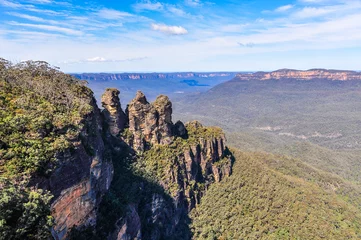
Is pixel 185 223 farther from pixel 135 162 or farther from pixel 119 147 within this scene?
pixel 119 147

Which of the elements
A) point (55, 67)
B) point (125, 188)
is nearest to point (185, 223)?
point (125, 188)

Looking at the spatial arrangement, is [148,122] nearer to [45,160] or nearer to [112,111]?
[112,111]

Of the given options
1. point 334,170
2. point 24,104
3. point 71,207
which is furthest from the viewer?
point 334,170

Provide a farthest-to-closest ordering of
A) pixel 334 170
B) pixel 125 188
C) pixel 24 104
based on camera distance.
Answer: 1. pixel 334 170
2. pixel 125 188
3. pixel 24 104

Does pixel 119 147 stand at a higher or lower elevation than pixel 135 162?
higher

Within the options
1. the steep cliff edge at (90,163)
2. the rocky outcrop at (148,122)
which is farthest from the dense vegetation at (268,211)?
the rocky outcrop at (148,122)

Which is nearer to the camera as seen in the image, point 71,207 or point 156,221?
point 71,207
